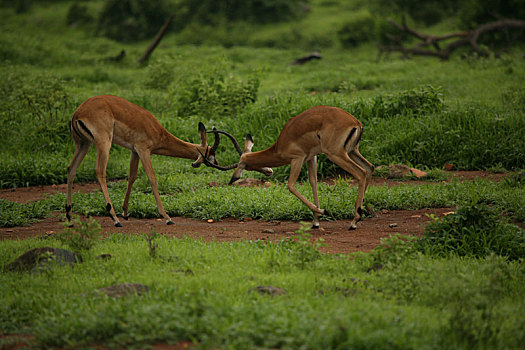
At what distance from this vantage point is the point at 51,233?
680cm

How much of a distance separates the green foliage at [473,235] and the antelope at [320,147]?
1129mm

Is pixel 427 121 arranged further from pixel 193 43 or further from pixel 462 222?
pixel 193 43

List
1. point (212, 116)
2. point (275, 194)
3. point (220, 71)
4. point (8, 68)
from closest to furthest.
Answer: point (275, 194) < point (212, 116) < point (220, 71) < point (8, 68)

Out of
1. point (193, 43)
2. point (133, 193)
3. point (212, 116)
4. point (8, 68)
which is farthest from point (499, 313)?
point (193, 43)

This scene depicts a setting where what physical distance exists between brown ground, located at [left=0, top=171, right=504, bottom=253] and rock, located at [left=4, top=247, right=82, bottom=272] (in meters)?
1.27

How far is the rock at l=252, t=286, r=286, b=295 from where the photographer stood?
14.7 feet

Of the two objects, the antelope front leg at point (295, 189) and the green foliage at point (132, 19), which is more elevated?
the antelope front leg at point (295, 189)

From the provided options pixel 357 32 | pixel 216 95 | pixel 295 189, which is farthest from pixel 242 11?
pixel 295 189

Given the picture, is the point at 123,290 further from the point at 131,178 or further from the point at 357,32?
the point at 357,32

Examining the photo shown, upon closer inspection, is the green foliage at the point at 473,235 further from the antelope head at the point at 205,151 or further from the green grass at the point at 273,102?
the green grass at the point at 273,102

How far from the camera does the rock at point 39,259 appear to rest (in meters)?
5.16

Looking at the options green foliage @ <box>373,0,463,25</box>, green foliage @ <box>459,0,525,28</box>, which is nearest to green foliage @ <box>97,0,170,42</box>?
green foliage @ <box>373,0,463,25</box>

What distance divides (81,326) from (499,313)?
2991 millimetres

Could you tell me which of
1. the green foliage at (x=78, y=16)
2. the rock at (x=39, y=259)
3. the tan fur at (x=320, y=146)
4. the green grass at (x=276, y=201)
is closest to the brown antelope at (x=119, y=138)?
the green grass at (x=276, y=201)
